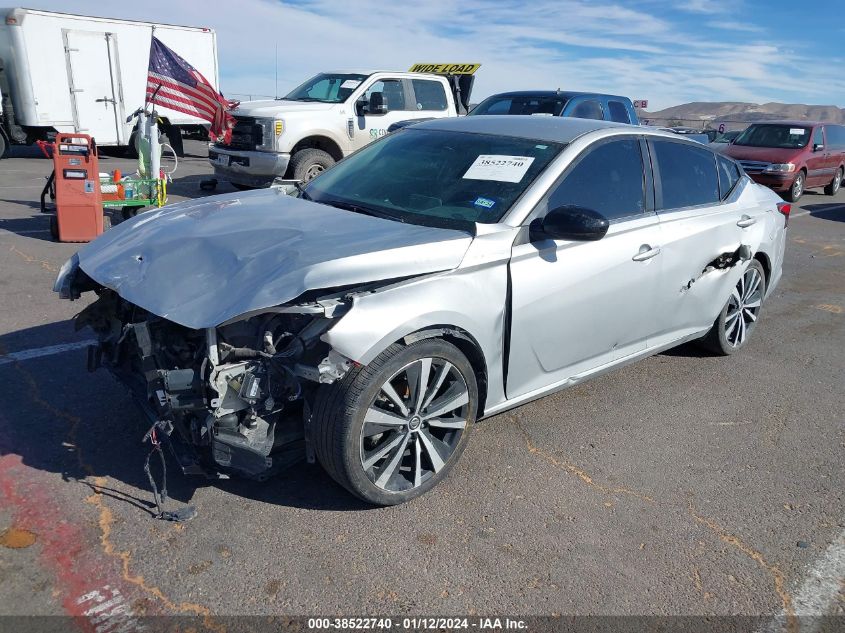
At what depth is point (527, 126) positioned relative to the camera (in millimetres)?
4215

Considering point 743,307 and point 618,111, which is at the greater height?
point 618,111

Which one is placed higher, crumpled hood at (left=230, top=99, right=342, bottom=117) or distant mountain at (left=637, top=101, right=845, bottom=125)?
crumpled hood at (left=230, top=99, right=342, bottom=117)

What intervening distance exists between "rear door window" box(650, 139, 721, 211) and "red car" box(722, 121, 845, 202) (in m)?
11.8

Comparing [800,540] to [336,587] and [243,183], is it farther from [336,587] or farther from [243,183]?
[243,183]

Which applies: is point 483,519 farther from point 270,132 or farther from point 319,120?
point 319,120

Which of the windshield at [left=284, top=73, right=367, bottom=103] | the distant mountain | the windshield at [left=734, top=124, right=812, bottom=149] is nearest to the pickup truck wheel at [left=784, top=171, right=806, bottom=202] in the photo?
the windshield at [left=734, top=124, right=812, bottom=149]

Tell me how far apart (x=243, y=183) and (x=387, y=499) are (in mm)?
8847

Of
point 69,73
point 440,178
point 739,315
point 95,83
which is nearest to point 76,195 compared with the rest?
point 440,178

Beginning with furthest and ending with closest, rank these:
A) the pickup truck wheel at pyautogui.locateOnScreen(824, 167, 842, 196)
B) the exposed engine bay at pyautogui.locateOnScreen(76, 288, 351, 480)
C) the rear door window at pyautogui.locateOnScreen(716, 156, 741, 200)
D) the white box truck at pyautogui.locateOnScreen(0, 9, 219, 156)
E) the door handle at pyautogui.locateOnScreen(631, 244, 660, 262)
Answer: the pickup truck wheel at pyautogui.locateOnScreen(824, 167, 842, 196)
the white box truck at pyautogui.locateOnScreen(0, 9, 219, 156)
the rear door window at pyautogui.locateOnScreen(716, 156, 741, 200)
the door handle at pyautogui.locateOnScreen(631, 244, 660, 262)
the exposed engine bay at pyautogui.locateOnScreen(76, 288, 351, 480)

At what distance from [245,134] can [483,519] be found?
9.15 m

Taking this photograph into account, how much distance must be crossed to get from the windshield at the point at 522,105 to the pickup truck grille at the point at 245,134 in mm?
3758

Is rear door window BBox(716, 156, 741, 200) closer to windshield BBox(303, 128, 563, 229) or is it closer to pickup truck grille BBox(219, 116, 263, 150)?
windshield BBox(303, 128, 563, 229)

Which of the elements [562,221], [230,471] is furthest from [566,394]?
[230,471]

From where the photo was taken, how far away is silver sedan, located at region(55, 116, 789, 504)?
2846mm
